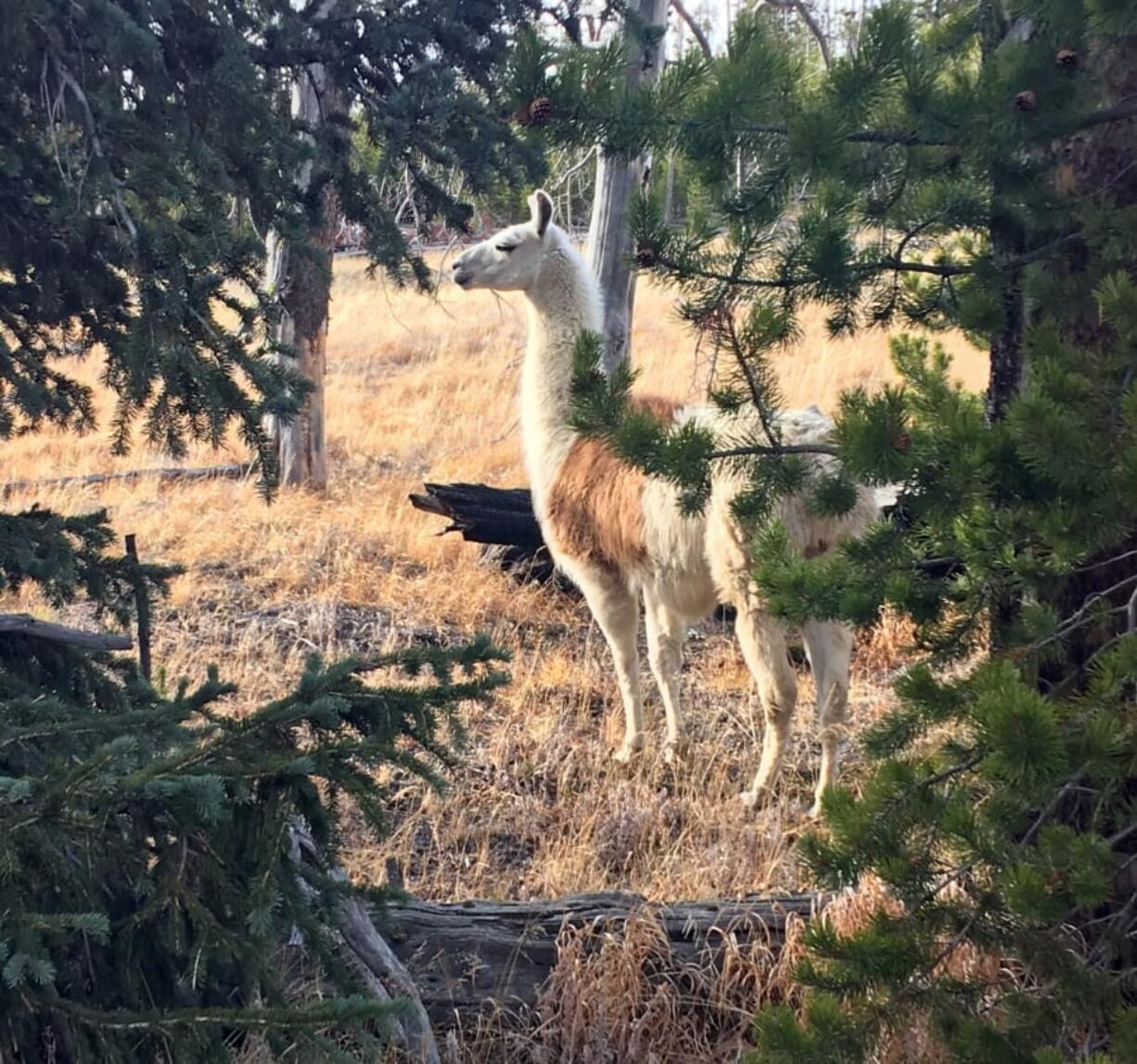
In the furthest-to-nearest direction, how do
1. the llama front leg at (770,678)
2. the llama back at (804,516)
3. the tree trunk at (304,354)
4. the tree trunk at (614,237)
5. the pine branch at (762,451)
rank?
the tree trunk at (304,354)
the tree trunk at (614,237)
the llama front leg at (770,678)
the llama back at (804,516)
the pine branch at (762,451)

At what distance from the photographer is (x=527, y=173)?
402 centimetres

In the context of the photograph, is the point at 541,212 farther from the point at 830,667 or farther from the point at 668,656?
the point at 830,667

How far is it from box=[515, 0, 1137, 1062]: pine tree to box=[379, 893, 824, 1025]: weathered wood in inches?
34.7

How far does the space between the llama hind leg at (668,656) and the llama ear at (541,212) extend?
6.94 ft

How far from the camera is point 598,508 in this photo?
6535mm

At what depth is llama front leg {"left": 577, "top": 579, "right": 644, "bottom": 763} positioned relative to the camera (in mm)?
6762

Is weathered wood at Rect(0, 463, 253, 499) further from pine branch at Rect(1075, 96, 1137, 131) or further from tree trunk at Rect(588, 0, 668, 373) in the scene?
pine branch at Rect(1075, 96, 1137, 131)

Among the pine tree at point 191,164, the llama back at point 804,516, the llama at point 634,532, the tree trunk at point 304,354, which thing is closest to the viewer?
the pine tree at point 191,164

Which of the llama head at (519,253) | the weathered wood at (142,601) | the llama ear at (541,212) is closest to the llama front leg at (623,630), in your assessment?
the llama head at (519,253)

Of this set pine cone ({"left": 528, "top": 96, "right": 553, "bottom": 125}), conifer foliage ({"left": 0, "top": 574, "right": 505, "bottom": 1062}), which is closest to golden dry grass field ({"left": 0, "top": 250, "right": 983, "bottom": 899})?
pine cone ({"left": 528, "top": 96, "right": 553, "bottom": 125})

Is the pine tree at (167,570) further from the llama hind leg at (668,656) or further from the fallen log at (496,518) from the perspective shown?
the fallen log at (496,518)

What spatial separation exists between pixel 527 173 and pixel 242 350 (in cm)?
122

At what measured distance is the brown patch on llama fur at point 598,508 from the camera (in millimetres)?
6328

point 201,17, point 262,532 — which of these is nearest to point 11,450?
→ point 262,532
